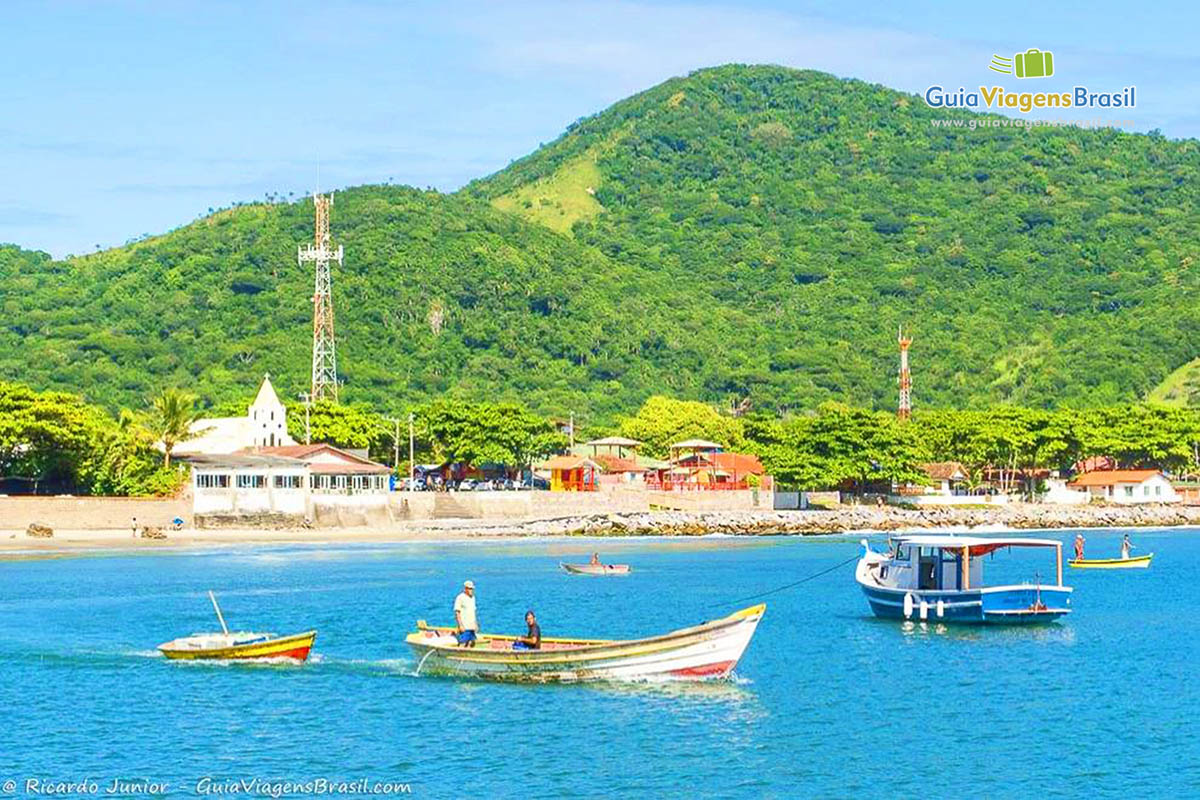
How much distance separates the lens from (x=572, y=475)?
128m

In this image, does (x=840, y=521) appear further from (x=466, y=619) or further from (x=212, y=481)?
(x=466, y=619)

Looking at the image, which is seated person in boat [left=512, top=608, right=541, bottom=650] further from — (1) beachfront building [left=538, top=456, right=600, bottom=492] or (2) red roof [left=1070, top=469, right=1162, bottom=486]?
(2) red roof [left=1070, top=469, right=1162, bottom=486]

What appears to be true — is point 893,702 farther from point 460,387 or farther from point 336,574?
point 460,387

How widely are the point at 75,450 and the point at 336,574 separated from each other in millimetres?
32380

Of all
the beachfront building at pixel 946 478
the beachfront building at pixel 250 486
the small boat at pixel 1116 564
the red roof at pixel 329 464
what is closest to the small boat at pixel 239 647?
the small boat at pixel 1116 564

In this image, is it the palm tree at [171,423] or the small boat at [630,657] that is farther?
the palm tree at [171,423]

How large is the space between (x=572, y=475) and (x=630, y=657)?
8686cm

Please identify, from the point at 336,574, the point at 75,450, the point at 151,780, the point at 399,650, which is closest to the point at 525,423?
the point at 75,450

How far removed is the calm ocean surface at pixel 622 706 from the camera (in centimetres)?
3325

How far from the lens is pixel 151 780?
32.6 metres

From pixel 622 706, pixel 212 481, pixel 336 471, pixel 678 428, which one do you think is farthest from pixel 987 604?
pixel 678 428

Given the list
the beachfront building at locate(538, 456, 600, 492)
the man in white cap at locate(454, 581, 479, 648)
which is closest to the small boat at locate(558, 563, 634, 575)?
the man in white cap at locate(454, 581, 479, 648)

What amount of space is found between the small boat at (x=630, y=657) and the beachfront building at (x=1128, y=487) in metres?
109

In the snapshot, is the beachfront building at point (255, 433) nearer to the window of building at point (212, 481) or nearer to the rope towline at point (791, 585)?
the window of building at point (212, 481)
